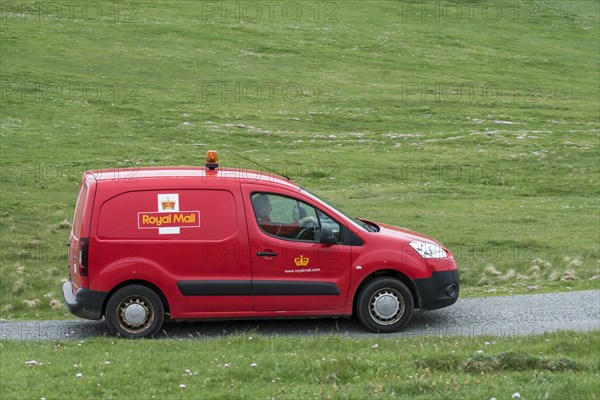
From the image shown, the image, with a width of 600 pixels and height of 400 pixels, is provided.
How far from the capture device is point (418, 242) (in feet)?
42.0

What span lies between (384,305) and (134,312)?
3201 millimetres

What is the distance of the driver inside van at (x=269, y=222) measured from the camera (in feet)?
40.7

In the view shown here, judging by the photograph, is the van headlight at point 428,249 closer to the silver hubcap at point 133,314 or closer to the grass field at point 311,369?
the grass field at point 311,369

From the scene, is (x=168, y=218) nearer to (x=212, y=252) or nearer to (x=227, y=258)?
(x=212, y=252)

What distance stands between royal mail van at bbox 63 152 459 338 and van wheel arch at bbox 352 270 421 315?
1cm

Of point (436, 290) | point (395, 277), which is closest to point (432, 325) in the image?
point (436, 290)

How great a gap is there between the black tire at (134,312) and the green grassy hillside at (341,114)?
2.95m

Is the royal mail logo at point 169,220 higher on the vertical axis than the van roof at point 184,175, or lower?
lower

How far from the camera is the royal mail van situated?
1205 centimetres

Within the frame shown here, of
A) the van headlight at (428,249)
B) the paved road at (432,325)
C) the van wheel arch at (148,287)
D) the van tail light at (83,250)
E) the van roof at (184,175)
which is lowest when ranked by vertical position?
the paved road at (432,325)

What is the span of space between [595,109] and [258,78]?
17.2 meters

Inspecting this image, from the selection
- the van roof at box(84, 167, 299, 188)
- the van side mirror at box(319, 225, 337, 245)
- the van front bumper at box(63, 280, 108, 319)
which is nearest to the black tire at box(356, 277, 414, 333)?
the van side mirror at box(319, 225, 337, 245)

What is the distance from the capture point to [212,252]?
479 inches

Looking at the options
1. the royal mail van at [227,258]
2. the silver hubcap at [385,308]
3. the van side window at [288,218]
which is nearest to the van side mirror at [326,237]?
the royal mail van at [227,258]
